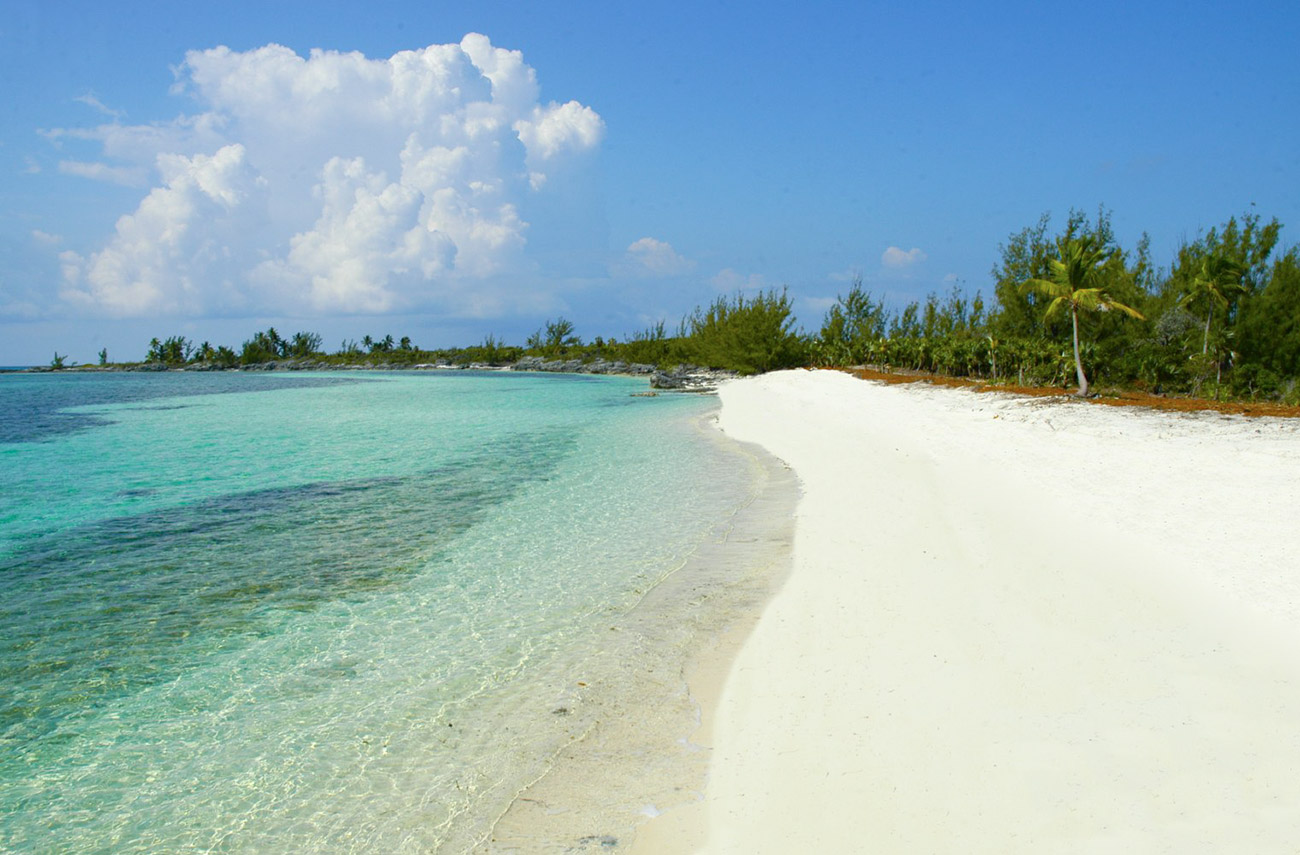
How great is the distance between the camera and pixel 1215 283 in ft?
73.8

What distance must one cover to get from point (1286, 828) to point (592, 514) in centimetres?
936

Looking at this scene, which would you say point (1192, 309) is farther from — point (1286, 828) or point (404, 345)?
point (404, 345)

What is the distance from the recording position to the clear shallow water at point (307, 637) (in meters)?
4.37

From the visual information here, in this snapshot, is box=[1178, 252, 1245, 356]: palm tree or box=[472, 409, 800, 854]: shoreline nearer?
box=[472, 409, 800, 854]: shoreline

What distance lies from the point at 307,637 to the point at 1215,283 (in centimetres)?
2738

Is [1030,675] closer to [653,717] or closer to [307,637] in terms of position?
[653,717]

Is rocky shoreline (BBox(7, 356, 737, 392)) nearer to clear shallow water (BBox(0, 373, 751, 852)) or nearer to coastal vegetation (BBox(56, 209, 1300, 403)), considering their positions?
coastal vegetation (BBox(56, 209, 1300, 403))

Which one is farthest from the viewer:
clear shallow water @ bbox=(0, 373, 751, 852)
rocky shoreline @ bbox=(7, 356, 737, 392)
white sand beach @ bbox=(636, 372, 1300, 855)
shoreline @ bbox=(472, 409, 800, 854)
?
rocky shoreline @ bbox=(7, 356, 737, 392)

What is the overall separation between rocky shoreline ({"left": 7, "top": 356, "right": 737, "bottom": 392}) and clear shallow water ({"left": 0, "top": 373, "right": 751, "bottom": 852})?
114 feet

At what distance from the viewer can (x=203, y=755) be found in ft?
16.0

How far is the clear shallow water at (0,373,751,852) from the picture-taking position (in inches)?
→ 172

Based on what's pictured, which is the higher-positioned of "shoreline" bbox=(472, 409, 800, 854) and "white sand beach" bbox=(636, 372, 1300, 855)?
"white sand beach" bbox=(636, 372, 1300, 855)

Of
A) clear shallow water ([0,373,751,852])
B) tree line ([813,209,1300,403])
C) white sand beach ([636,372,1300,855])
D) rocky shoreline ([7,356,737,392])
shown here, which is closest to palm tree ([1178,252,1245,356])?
tree line ([813,209,1300,403])

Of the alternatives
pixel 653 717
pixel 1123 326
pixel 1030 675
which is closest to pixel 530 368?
pixel 1123 326
